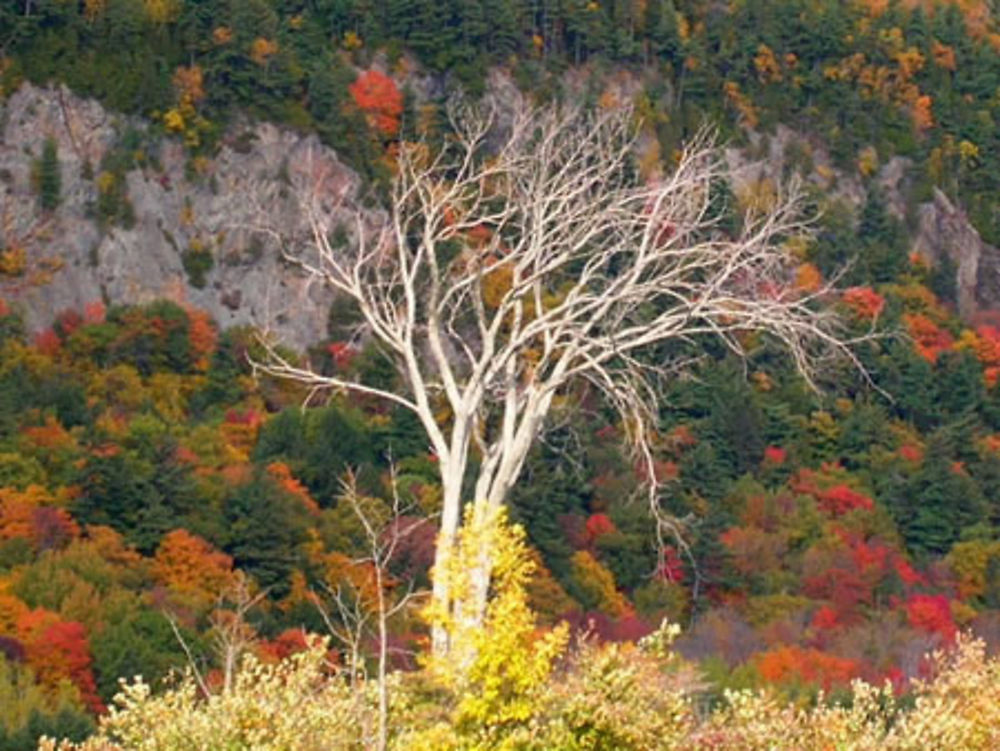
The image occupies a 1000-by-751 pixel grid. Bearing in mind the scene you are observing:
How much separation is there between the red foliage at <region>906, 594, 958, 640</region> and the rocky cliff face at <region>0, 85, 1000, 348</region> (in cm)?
2414

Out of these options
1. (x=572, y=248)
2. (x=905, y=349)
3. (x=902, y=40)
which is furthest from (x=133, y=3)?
(x=572, y=248)

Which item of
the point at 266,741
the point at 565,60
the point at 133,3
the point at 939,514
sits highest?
the point at 266,741

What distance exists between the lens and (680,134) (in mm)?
125750

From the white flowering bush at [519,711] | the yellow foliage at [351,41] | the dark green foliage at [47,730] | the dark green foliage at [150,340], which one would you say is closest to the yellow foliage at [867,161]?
the yellow foliage at [351,41]

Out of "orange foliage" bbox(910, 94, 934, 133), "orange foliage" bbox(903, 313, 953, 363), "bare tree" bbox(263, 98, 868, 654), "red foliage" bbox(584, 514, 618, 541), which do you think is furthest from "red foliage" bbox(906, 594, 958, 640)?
"bare tree" bbox(263, 98, 868, 654)

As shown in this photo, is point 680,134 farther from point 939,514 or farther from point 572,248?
point 572,248

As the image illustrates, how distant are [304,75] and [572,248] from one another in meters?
101

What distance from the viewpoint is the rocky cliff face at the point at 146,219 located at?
103 meters

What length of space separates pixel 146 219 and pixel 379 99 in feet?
62.5

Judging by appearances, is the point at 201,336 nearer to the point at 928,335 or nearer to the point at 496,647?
the point at 928,335

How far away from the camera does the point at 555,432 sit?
50688 mm

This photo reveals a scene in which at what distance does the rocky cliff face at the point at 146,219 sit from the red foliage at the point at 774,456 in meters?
12.3

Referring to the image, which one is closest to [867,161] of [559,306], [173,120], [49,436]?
[173,120]

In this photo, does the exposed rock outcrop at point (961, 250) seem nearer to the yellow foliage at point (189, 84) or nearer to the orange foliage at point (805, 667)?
the yellow foliage at point (189, 84)
